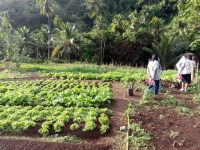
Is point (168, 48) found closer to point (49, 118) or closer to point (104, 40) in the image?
point (104, 40)

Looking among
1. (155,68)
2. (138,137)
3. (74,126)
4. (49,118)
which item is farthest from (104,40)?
(138,137)

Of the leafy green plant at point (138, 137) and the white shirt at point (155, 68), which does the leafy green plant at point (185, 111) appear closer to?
the white shirt at point (155, 68)

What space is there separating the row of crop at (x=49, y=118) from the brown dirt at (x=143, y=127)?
16 cm

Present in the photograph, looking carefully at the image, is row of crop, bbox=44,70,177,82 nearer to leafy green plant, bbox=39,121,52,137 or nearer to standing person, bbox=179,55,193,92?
standing person, bbox=179,55,193,92

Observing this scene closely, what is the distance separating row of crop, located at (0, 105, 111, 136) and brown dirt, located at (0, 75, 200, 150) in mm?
160

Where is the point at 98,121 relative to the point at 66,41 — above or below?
below

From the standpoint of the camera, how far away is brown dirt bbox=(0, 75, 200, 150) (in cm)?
535

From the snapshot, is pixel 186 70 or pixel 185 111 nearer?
pixel 185 111

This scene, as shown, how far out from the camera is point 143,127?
6.07 meters

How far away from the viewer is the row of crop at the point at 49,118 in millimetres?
6194

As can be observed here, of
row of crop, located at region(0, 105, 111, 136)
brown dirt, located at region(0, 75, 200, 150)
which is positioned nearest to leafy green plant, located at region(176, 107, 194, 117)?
brown dirt, located at region(0, 75, 200, 150)

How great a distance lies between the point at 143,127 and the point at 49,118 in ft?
8.93

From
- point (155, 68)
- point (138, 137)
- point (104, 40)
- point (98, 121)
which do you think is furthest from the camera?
point (104, 40)

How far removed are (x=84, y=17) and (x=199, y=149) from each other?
137 ft
